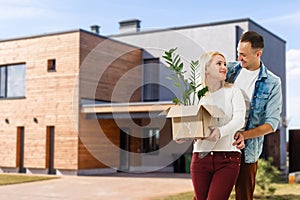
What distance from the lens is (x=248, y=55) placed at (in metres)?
2.64

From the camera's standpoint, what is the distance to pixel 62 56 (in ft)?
57.1

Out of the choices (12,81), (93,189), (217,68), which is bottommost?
(93,189)

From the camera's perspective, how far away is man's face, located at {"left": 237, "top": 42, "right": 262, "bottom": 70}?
2615mm

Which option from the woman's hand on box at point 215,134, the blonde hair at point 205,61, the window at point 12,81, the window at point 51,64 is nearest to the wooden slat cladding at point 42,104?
the window at point 51,64

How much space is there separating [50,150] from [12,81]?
11.1 feet

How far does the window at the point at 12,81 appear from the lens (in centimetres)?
1856

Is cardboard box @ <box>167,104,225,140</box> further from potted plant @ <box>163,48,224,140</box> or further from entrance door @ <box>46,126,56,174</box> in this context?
entrance door @ <box>46,126,56,174</box>

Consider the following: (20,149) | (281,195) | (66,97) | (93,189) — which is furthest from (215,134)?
(20,149)

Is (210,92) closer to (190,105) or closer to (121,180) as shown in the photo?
(190,105)

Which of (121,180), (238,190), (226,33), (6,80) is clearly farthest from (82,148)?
(238,190)

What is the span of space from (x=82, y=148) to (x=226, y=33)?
6.79 m

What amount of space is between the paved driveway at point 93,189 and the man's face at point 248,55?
821 cm

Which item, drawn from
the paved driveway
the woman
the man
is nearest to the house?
the paved driveway

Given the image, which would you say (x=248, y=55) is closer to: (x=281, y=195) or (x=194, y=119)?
(x=194, y=119)
